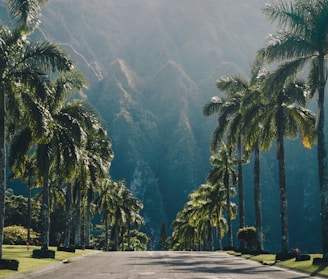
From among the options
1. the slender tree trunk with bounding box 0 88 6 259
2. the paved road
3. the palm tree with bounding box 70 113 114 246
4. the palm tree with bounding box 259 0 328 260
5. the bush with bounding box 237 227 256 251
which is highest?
the palm tree with bounding box 259 0 328 260

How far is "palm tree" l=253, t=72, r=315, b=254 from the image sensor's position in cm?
3372

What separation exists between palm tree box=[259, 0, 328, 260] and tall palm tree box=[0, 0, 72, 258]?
42.0 feet

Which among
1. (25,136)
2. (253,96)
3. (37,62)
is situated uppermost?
(253,96)

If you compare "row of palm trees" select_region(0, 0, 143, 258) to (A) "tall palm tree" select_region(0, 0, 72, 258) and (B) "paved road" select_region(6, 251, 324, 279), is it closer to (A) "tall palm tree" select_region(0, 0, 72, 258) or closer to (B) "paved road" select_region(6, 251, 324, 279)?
(A) "tall palm tree" select_region(0, 0, 72, 258)

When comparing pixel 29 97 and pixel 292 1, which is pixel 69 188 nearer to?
pixel 29 97

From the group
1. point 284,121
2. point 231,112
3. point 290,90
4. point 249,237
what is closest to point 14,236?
point 231,112

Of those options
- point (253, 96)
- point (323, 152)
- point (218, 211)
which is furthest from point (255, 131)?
point (218, 211)

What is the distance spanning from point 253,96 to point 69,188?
2020cm

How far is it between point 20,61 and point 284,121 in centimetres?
1960

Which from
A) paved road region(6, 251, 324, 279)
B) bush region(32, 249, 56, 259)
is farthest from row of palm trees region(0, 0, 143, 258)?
paved road region(6, 251, 324, 279)

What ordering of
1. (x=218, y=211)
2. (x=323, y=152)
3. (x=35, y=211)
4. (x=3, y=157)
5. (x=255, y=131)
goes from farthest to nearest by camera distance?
(x=35, y=211) < (x=218, y=211) < (x=255, y=131) < (x=323, y=152) < (x=3, y=157)

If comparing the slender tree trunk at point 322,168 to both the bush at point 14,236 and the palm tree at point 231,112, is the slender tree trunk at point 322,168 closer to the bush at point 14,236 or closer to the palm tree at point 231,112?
the palm tree at point 231,112

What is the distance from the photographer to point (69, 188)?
4750 cm

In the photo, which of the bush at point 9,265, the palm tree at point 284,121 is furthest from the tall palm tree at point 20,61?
the palm tree at point 284,121
